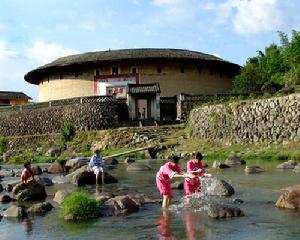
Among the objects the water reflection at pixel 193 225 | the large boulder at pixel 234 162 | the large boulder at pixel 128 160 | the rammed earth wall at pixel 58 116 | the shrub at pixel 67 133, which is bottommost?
the water reflection at pixel 193 225

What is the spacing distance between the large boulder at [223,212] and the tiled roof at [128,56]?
36358 mm

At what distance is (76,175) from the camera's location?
21250 mm

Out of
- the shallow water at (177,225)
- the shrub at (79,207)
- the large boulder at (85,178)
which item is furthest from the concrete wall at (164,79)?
the shrub at (79,207)

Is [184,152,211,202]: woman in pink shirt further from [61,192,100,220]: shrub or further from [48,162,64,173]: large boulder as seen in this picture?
[48,162,64,173]: large boulder

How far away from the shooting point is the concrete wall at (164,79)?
49.4 meters

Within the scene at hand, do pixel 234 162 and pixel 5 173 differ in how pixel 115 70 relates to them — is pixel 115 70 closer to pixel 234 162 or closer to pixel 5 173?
pixel 5 173

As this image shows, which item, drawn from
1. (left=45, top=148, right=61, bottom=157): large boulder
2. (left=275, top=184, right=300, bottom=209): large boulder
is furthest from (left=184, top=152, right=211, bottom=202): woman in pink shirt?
(left=45, top=148, right=61, bottom=157): large boulder

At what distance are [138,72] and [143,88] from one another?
452cm

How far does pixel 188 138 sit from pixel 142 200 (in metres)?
21.4

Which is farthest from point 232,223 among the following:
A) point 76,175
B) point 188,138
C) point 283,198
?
point 188,138

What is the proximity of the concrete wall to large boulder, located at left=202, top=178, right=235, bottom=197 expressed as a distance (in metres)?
33.7

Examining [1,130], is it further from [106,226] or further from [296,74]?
[106,226]

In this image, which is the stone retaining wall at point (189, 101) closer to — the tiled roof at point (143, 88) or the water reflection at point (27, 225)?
the tiled roof at point (143, 88)

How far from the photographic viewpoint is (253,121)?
30750 mm
